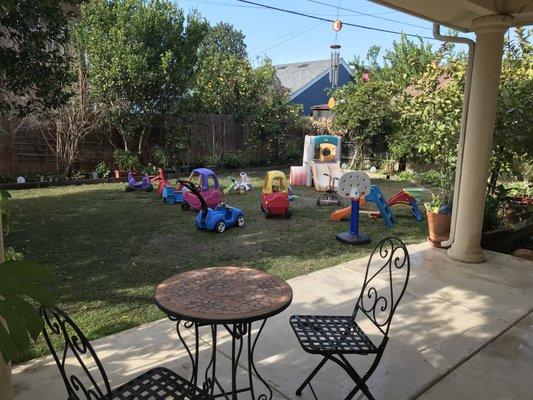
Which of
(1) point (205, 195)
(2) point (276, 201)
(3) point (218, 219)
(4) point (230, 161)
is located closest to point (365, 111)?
(4) point (230, 161)

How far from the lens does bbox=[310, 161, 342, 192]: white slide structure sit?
1099 centimetres

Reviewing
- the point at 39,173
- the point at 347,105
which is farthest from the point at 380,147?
the point at 39,173

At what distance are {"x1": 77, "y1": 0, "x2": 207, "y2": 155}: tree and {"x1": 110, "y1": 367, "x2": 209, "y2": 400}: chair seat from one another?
413 inches

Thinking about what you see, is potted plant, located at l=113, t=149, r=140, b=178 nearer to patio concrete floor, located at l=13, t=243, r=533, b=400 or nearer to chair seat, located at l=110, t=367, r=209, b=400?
patio concrete floor, located at l=13, t=243, r=533, b=400

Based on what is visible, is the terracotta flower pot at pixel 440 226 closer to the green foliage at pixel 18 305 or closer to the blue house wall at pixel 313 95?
the green foliage at pixel 18 305

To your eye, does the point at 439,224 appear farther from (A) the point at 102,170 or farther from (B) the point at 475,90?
(A) the point at 102,170

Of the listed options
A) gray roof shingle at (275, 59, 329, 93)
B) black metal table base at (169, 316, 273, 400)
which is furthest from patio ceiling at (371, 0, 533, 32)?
gray roof shingle at (275, 59, 329, 93)

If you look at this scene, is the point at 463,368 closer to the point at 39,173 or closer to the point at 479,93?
the point at 479,93

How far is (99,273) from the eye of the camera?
14.6 feet

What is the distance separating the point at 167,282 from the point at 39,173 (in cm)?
1013

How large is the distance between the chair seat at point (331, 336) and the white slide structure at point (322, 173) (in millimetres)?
8606

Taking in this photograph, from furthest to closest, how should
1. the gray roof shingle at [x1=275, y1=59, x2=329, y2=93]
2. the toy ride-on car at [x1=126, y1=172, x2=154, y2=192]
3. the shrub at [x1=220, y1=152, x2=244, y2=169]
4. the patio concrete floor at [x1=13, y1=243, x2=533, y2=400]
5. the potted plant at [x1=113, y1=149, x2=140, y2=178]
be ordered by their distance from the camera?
the gray roof shingle at [x1=275, y1=59, x2=329, y2=93]
the shrub at [x1=220, y1=152, x2=244, y2=169]
the potted plant at [x1=113, y1=149, x2=140, y2=178]
the toy ride-on car at [x1=126, y1=172, x2=154, y2=192]
the patio concrete floor at [x1=13, y1=243, x2=533, y2=400]

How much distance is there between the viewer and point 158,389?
6.06ft

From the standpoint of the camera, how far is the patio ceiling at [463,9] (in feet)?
13.7
